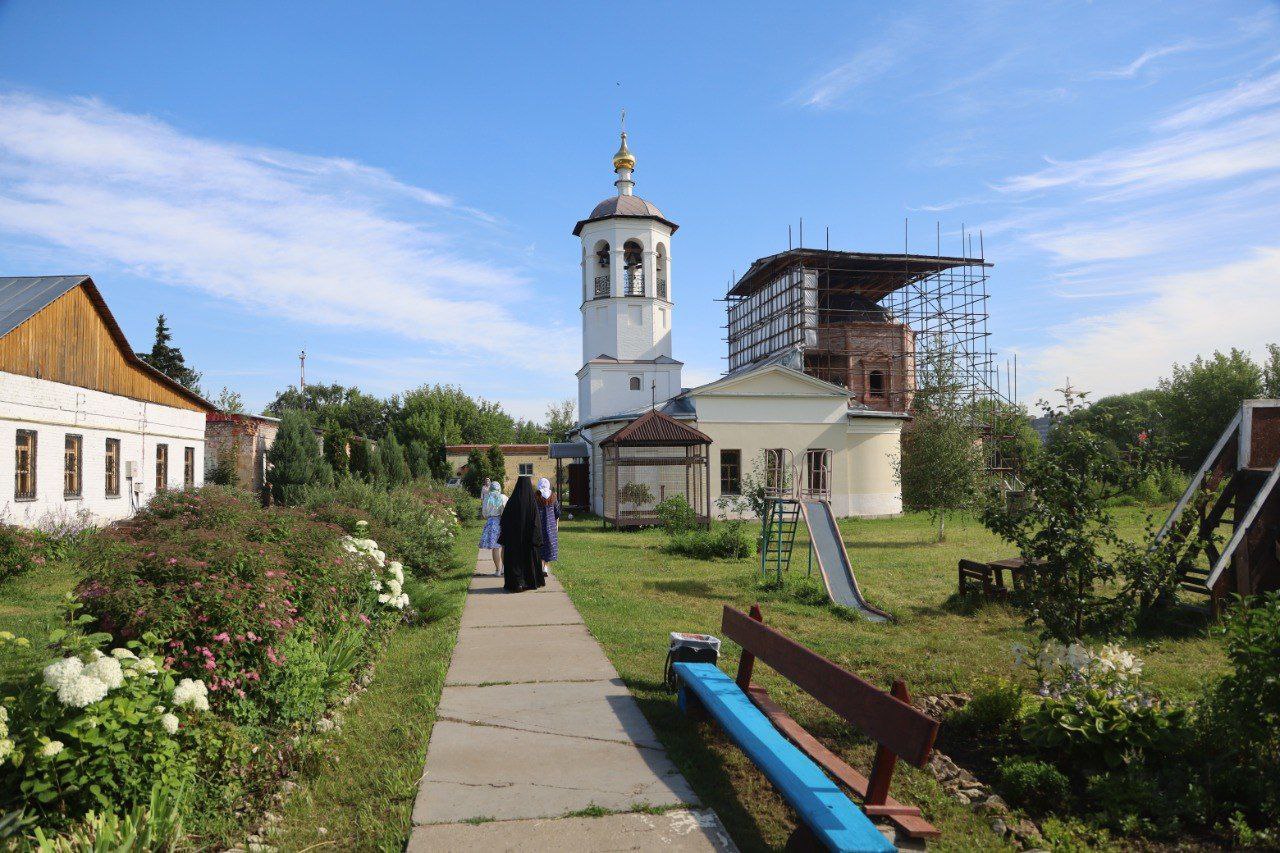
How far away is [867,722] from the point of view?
380 centimetres

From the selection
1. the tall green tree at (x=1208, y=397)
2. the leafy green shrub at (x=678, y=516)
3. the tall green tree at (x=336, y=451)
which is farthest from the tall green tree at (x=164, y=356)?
the tall green tree at (x=1208, y=397)

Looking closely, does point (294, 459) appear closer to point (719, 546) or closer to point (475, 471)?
point (475, 471)

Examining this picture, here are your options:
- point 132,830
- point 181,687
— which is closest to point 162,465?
point 181,687

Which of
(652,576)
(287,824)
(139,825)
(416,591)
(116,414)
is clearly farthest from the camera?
(116,414)

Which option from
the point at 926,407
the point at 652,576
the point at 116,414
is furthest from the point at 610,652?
the point at 116,414

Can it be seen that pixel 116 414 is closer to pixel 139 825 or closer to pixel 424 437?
pixel 139 825

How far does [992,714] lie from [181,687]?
5.04 metres

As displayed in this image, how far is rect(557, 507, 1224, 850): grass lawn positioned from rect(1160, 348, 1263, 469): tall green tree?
124 feet

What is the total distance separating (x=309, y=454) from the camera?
1179 inches

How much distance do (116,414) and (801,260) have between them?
87.9 ft

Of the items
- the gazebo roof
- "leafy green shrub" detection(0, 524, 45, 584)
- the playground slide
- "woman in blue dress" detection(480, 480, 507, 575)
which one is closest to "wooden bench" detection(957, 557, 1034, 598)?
the playground slide

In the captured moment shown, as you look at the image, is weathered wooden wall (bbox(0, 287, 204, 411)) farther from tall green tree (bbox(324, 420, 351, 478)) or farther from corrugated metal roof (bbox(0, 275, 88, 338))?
tall green tree (bbox(324, 420, 351, 478))

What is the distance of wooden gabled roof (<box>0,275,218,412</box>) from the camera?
16547 mm

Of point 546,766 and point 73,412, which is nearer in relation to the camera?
point 546,766
